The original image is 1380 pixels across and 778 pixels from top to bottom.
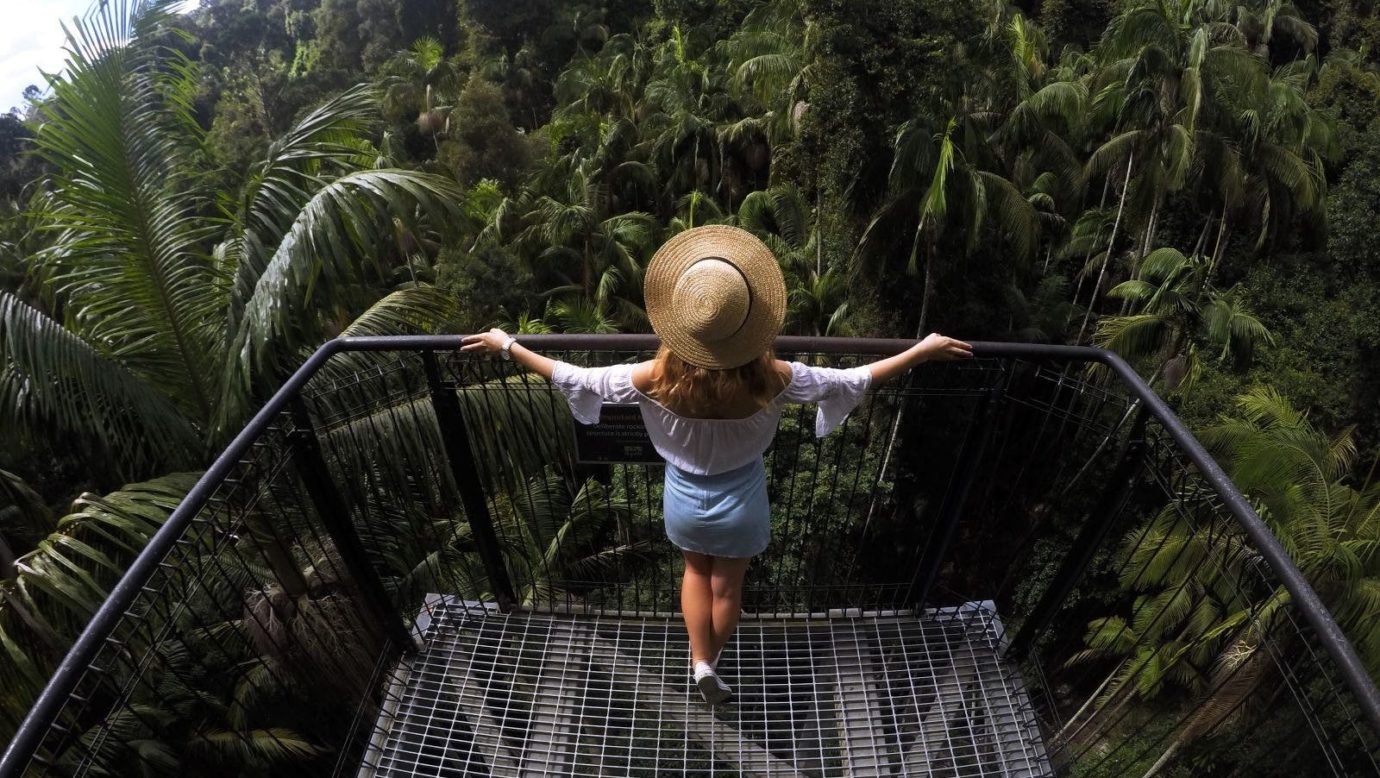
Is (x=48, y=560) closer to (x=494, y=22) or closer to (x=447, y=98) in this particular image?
(x=447, y=98)

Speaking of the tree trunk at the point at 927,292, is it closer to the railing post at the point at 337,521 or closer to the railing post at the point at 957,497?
the railing post at the point at 957,497

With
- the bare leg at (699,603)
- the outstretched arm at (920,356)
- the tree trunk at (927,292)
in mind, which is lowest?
the tree trunk at (927,292)

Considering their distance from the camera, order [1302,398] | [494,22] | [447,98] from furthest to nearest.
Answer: [494,22] < [447,98] < [1302,398]

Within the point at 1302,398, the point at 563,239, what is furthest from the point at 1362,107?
the point at 563,239

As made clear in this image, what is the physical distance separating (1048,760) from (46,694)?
2392 mm

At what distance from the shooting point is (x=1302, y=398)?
16.7 metres

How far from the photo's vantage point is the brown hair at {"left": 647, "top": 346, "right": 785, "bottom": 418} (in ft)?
6.80

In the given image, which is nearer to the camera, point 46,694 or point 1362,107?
point 46,694

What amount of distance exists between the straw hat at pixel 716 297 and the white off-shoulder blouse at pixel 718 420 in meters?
0.18

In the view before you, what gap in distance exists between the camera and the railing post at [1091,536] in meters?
2.43

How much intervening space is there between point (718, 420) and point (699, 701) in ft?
3.40

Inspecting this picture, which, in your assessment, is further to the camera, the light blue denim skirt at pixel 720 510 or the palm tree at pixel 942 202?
the palm tree at pixel 942 202

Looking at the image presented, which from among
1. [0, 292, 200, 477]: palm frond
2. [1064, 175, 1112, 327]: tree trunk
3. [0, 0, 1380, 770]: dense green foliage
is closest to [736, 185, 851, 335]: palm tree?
[0, 0, 1380, 770]: dense green foliage

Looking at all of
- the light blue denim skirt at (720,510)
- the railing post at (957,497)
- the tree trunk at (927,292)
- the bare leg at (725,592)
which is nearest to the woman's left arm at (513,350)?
the light blue denim skirt at (720,510)
